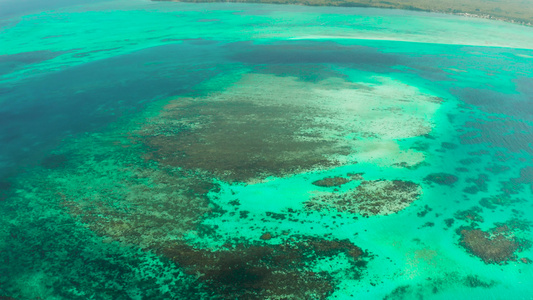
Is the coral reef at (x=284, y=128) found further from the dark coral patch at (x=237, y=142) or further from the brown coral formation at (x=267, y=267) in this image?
the brown coral formation at (x=267, y=267)

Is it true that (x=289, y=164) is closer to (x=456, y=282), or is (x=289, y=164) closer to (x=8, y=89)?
(x=456, y=282)

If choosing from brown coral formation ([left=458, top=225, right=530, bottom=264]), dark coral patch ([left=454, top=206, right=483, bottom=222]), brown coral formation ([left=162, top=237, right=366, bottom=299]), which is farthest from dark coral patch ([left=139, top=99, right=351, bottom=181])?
brown coral formation ([left=458, top=225, right=530, bottom=264])

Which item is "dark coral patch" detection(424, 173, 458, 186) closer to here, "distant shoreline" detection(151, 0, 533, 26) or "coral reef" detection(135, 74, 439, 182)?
"coral reef" detection(135, 74, 439, 182)

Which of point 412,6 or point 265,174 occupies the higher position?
point 412,6

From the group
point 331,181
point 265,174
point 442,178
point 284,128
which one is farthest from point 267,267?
point 284,128

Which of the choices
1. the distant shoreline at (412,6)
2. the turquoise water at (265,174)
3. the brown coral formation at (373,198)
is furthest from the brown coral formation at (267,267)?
the distant shoreline at (412,6)

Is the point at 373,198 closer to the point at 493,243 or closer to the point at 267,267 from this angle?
the point at 493,243
